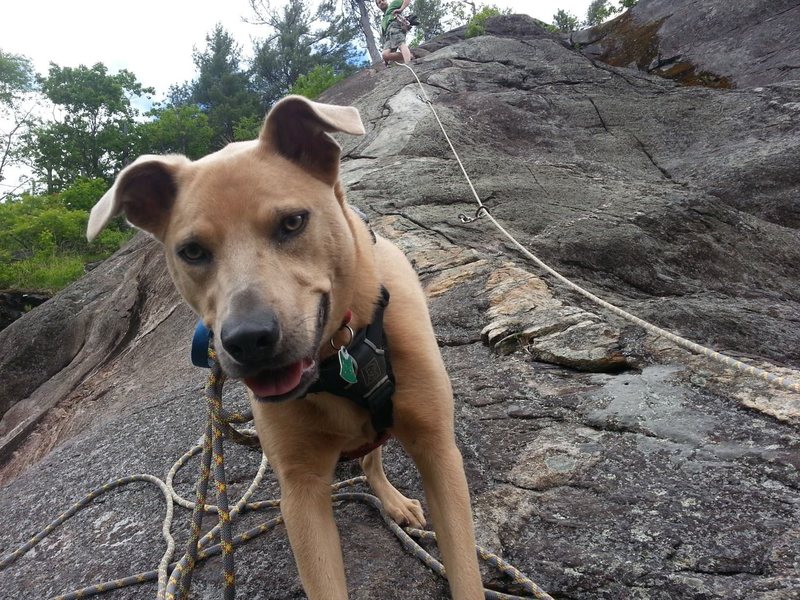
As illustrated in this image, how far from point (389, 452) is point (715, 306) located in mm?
2622

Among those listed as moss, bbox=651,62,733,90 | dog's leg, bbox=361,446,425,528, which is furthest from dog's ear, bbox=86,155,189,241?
moss, bbox=651,62,733,90

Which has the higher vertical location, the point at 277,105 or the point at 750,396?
the point at 277,105

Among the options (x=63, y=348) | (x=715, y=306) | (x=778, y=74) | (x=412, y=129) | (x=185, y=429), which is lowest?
(x=715, y=306)

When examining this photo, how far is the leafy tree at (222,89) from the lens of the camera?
110 feet

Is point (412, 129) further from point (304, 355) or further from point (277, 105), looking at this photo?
point (304, 355)

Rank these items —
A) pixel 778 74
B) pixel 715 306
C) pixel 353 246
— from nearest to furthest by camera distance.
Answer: pixel 353 246 → pixel 715 306 → pixel 778 74

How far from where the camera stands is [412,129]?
8.14 meters

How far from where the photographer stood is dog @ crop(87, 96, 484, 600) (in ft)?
6.01

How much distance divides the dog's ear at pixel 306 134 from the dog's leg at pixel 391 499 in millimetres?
1344

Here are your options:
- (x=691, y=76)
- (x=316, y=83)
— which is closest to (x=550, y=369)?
(x=691, y=76)

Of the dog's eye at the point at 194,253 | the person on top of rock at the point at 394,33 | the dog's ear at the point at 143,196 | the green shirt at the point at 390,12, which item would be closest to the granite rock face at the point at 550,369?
the dog's eye at the point at 194,253

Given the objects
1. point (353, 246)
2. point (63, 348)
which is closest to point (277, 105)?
point (353, 246)

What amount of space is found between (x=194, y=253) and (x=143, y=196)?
1.59 ft

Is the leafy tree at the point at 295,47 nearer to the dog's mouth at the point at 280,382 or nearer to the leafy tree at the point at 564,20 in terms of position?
the leafy tree at the point at 564,20
